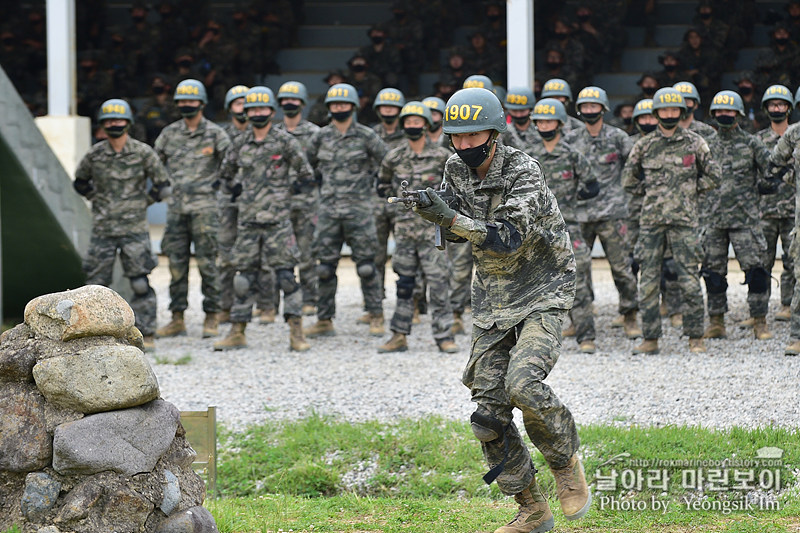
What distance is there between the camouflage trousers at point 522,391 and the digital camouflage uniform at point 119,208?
19.8 feet

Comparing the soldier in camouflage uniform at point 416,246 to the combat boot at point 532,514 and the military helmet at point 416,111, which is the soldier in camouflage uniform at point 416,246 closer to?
the military helmet at point 416,111

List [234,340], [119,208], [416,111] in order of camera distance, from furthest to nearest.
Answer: [119,208] < [234,340] < [416,111]

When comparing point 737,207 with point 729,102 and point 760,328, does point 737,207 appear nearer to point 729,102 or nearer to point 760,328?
point 729,102

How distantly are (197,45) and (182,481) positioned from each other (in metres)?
15.2

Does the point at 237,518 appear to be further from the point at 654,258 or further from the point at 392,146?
the point at 392,146

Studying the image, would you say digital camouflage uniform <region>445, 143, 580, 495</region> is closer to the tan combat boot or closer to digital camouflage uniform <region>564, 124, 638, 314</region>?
digital camouflage uniform <region>564, 124, 638, 314</region>

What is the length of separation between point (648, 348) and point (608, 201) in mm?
1617

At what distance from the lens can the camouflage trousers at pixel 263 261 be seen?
10.5m

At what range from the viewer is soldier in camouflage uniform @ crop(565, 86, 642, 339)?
10969 mm

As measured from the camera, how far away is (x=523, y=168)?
17.9 ft

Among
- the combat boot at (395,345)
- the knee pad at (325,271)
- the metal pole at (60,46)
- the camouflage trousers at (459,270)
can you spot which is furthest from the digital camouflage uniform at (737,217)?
the metal pole at (60,46)

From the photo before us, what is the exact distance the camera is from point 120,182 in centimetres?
1095

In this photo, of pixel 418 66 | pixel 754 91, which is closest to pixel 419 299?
pixel 754 91

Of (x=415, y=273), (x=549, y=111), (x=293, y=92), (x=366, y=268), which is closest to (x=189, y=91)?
(x=293, y=92)
